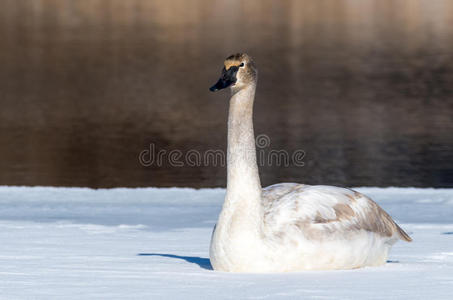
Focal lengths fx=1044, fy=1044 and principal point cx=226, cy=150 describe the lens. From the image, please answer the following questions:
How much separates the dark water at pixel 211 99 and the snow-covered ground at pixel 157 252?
5.20 metres

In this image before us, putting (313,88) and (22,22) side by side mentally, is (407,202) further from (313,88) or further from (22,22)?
(22,22)

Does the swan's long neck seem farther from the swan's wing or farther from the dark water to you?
the dark water

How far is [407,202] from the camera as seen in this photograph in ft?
43.4

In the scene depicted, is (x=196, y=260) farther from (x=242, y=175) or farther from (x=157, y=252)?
(x=242, y=175)

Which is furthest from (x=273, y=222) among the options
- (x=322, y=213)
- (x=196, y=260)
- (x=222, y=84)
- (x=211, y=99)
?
(x=211, y=99)

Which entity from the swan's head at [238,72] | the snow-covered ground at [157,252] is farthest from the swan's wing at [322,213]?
the swan's head at [238,72]

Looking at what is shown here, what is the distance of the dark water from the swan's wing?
10.6 meters

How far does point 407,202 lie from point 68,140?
15314 mm

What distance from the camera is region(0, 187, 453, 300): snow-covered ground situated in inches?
257

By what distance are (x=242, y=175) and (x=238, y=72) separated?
0.80 m

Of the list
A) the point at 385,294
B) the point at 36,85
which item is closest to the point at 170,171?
the point at 385,294

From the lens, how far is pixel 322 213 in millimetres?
7652

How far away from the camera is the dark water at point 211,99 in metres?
21.2

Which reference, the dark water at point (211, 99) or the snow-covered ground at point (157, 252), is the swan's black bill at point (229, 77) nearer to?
the snow-covered ground at point (157, 252)
